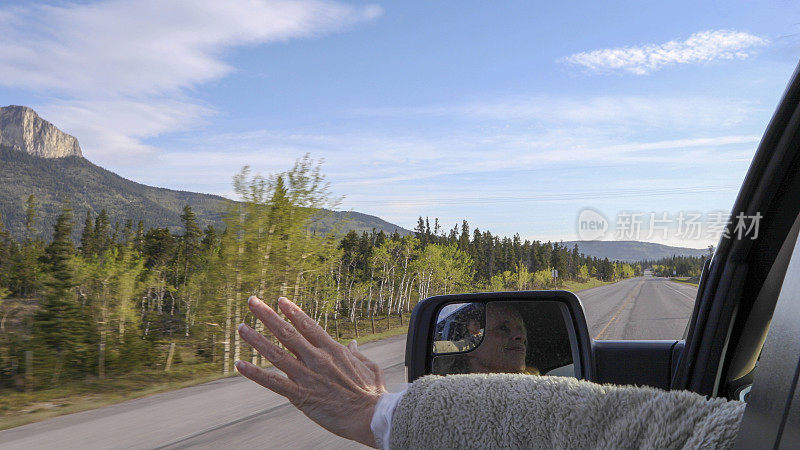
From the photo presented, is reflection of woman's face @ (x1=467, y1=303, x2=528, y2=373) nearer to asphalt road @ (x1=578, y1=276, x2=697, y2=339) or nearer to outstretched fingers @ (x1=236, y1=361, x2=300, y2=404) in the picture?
outstretched fingers @ (x1=236, y1=361, x2=300, y2=404)

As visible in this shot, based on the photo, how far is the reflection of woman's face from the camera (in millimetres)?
2229

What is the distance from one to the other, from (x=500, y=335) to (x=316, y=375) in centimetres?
136

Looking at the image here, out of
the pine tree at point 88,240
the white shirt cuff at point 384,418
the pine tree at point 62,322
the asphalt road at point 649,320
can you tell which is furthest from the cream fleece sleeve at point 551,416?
the pine tree at point 88,240

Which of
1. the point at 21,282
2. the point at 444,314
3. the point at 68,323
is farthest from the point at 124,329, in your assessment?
the point at 21,282

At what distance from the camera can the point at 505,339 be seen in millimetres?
2371

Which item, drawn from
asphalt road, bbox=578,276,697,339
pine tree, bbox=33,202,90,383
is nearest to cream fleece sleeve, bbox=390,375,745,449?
asphalt road, bbox=578,276,697,339

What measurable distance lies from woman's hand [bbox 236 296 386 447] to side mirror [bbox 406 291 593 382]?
1086 mm

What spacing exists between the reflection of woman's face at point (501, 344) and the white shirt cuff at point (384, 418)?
1172mm

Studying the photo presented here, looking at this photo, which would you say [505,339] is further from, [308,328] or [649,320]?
[649,320]

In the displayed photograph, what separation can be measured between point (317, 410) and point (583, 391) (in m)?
0.50

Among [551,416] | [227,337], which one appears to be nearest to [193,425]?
[551,416]

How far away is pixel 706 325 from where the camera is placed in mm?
1787

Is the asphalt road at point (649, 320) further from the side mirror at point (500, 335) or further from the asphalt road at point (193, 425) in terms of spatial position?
the side mirror at point (500, 335)

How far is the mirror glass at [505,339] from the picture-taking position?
88.6 inches
